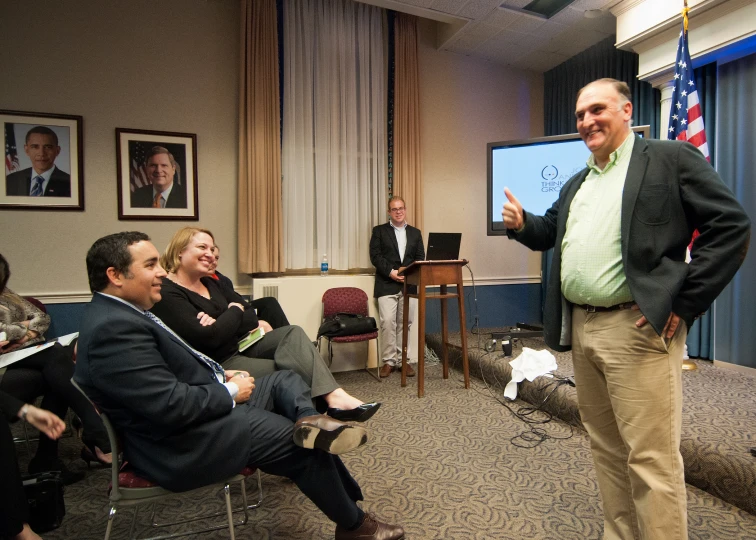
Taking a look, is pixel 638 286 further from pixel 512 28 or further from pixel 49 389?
pixel 512 28

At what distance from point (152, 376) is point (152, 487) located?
367 millimetres

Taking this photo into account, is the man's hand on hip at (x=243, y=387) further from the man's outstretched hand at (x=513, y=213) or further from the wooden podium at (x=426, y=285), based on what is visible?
the wooden podium at (x=426, y=285)

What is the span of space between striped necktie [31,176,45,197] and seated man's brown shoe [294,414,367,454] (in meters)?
3.45

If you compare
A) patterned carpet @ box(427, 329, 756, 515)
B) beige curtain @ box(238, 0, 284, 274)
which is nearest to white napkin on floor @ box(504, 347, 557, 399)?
patterned carpet @ box(427, 329, 756, 515)

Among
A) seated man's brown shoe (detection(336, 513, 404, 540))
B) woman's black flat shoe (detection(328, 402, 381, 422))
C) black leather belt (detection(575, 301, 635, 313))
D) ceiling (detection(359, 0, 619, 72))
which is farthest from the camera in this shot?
ceiling (detection(359, 0, 619, 72))

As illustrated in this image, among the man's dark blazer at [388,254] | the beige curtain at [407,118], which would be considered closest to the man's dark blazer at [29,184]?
the man's dark blazer at [388,254]

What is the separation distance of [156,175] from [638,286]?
3847mm

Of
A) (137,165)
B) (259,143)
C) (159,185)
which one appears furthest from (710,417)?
(137,165)

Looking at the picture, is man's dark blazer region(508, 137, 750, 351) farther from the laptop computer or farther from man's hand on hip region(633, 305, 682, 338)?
the laptop computer

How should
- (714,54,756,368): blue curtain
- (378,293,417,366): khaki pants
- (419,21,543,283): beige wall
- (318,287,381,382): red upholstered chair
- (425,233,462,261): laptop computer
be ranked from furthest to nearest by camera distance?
(419,21,543,283): beige wall → (378,293,417,366): khaki pants → (318,287,381,382): red upholstered chair → (425,233,462,261): laptop computer → (714,54,756,368): blue curtain

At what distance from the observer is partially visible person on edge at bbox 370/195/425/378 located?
4.33 metres

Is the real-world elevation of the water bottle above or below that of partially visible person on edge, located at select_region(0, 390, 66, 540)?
above

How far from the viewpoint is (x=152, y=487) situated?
1406 mm

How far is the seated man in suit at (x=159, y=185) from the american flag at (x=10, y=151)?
2.77 feet
